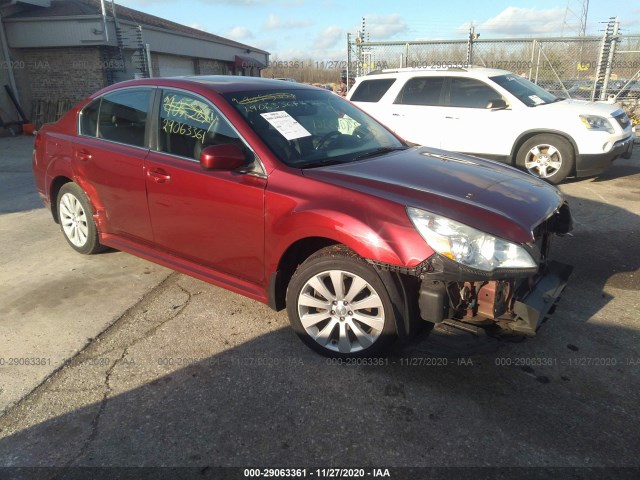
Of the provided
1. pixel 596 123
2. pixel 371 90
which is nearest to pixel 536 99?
pixel 596 123

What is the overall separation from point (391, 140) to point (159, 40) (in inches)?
784

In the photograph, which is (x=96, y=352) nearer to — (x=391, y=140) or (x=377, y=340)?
(x=377, y=340)

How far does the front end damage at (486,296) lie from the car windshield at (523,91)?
5.59m

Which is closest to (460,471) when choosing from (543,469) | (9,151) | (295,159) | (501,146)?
(543,469)

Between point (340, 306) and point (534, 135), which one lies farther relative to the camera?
point (534, 135)

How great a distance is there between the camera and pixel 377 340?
2867 mm

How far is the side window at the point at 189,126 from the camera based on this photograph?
3365 millimetres

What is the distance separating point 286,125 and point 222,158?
621 mm

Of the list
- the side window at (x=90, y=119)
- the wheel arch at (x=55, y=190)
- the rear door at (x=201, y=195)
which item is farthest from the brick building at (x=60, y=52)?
the rear door at (x=201, y=195)

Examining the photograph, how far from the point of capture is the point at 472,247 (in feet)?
8.44

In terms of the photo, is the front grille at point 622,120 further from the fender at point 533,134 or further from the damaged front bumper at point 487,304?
the damaged front bumper at point 487,304

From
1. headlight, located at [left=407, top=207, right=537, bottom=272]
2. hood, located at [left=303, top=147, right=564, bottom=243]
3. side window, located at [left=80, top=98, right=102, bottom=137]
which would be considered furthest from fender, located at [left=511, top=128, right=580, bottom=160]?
side window, located at [left=80, top=98, right=102, bottom=137]

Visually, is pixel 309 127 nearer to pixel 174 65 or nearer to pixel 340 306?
pixel 340 306

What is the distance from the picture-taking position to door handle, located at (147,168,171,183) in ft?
11.7
